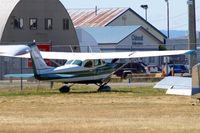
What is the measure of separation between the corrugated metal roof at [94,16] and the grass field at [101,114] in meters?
66.9

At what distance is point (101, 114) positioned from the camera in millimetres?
21844

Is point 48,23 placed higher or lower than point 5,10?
lower

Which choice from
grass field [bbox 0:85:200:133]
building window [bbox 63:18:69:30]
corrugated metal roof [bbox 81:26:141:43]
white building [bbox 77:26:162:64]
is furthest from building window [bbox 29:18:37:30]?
grass field [bbox 0:85:200:133]

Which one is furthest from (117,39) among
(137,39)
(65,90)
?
(65,90)

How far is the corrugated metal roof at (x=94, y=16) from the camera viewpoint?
320 ft

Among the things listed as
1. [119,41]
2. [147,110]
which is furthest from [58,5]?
[147,110]

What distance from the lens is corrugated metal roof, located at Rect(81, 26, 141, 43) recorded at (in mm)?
81188

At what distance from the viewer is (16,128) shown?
58.1 ft

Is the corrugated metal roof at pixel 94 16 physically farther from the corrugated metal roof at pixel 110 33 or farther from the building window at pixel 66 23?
the building window at pixel 66 23

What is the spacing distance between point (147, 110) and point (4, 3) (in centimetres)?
4985

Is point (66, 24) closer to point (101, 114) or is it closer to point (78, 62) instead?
point (78, 62)

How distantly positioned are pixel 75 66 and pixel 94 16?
63.6 m

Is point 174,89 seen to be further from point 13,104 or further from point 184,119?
point 13,104

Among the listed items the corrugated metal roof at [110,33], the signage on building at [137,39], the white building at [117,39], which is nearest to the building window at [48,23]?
the white building at [117,39]
